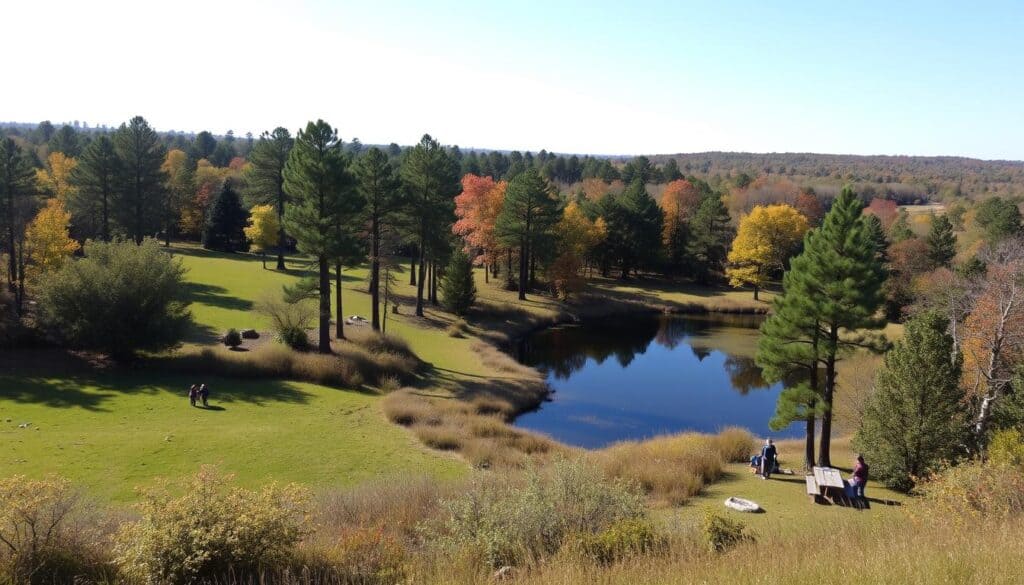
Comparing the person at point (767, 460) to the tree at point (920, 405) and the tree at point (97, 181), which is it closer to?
the tree at point (920, 405)

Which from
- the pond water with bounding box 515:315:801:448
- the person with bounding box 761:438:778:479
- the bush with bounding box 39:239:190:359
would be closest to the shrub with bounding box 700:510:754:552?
the person with bounding box 761:438:778:479

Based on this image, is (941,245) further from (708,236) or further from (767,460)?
(767,460)

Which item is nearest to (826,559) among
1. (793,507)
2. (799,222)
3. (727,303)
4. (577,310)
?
(793,507)

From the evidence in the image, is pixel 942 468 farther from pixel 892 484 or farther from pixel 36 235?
pixel 36 235

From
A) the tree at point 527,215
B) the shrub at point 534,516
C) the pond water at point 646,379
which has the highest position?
the tree at point 527,215

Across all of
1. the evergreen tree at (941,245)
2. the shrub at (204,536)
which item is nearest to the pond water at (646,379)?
the evergreen tree at (941,245)

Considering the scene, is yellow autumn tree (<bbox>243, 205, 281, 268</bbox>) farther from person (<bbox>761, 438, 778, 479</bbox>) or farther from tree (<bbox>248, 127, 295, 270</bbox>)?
person (<bbox>761, 438, 778, 479</bbox>)
